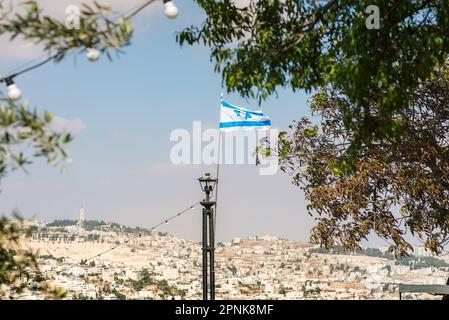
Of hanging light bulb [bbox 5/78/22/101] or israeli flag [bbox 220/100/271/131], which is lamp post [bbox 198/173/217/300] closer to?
israeli flag [bbox 220/100/271/131]

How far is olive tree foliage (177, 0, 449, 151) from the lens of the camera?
714 centimetres

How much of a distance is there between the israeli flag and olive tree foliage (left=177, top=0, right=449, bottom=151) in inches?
200

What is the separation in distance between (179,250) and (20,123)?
7052 cm

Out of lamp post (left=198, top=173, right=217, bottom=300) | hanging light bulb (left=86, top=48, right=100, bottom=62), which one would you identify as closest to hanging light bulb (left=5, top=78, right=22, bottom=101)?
hanging light bulb (left=86, top=48, right=100, bottom=62)

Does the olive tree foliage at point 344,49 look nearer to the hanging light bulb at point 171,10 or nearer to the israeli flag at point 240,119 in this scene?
the hanging light bulb at point 171,10

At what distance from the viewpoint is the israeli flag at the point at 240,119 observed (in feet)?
46.3

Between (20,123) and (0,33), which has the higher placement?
(0,33)

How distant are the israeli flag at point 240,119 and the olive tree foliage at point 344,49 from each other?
508 cm

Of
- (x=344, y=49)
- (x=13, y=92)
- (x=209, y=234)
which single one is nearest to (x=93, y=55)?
(x=13, y=92)
